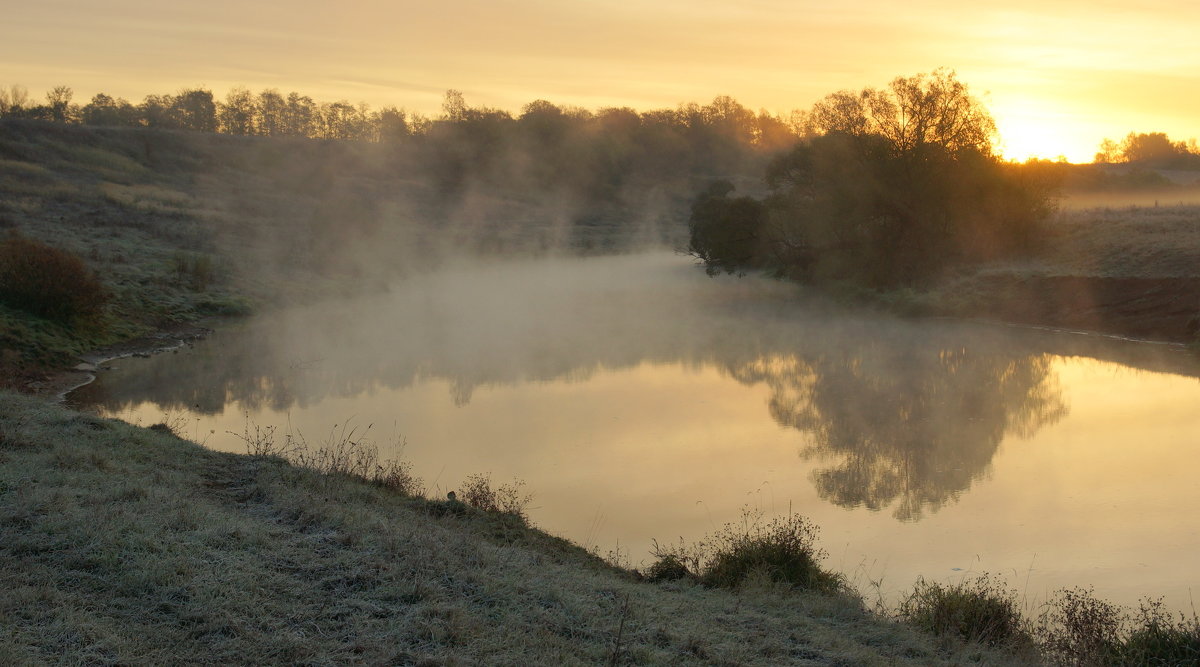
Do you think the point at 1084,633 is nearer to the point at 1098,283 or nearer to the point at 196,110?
the point at 1098,283

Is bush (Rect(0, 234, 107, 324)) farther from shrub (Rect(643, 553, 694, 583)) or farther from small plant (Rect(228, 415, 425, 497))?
shrub (Rect(643, 553, 694, 583))

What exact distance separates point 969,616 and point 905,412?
8.42m

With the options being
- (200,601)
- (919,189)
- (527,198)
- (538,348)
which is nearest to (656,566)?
(200,601)

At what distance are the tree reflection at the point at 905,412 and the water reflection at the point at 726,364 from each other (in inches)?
1.5

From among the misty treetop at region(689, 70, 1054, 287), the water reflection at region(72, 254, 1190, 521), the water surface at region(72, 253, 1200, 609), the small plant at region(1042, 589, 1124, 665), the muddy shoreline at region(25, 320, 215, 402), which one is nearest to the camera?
the small plant at region(1042, 589, 1124, 665)

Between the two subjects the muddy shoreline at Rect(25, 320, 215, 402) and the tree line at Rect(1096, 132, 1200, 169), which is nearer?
the muddy shoreline at Rect(25, 320, 215, 402)

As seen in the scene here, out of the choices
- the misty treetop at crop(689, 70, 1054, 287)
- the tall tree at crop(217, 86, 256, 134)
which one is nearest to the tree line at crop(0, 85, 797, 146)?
the tall tree at crop(217, 86, 256, 134)

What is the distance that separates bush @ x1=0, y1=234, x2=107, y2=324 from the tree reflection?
13.1 metres

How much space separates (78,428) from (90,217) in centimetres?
2437

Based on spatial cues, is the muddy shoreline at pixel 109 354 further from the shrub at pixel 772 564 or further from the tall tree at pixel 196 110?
the tall tree at pixel 196 110

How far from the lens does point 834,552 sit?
8141 mm

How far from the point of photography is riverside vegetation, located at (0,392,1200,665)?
4.63 m

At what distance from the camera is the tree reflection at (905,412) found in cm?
1034

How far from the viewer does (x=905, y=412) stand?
1415cm
